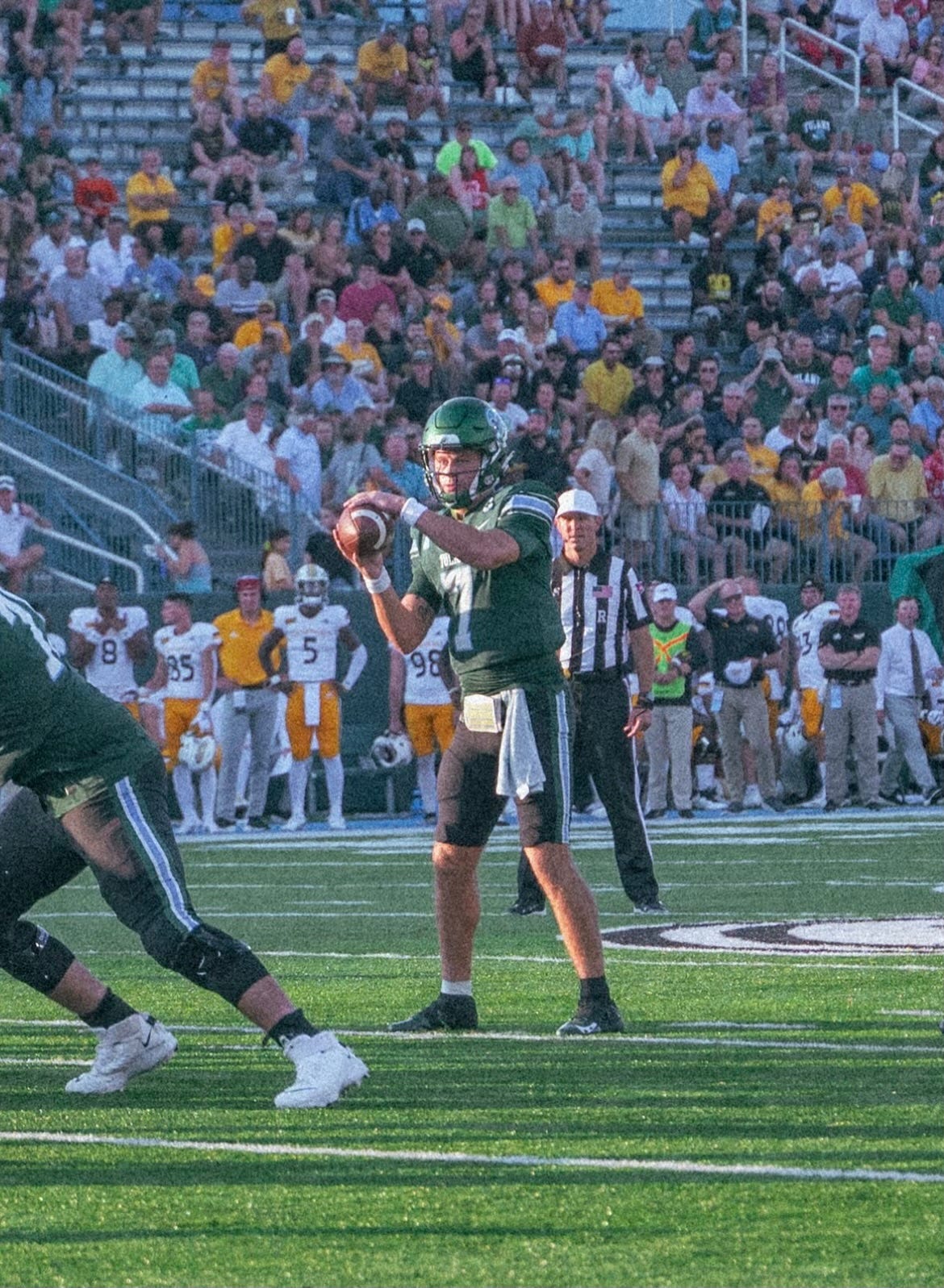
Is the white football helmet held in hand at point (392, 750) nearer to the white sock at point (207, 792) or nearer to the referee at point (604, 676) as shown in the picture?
the white sock at point (207, 792)

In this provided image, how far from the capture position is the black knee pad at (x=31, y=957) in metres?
6.51

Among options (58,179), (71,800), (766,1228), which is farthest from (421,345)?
(766,1228)

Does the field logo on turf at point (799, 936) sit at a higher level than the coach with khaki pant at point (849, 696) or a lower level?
higher

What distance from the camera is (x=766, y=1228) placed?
15.1ft

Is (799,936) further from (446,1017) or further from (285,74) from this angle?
(285,74)

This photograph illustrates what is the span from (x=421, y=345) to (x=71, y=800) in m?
15.0

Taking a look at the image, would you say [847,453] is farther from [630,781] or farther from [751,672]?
[630,781]

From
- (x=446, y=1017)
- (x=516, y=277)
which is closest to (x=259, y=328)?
(x=516, y=277)

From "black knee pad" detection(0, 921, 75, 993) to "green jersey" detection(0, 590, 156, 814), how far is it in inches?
19.1

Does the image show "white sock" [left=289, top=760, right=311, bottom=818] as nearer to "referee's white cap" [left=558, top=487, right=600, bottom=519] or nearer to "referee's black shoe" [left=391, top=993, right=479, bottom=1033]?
"referee's white cap" [left=558, top=487, right=600, bottom=519]

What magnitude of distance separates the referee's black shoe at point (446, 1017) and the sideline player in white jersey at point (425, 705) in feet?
35.1

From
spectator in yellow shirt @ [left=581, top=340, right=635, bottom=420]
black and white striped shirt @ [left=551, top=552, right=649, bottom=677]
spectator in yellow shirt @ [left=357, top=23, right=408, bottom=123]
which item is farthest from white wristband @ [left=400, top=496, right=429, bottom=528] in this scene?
spectator in yellow shirt @ [left=357, top=23, right=408, bottom=123]

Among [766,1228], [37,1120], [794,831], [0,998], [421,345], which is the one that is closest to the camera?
[766,1228]

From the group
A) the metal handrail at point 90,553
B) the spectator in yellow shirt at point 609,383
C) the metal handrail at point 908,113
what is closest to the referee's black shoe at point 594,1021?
the metal handrail at point 90,553
